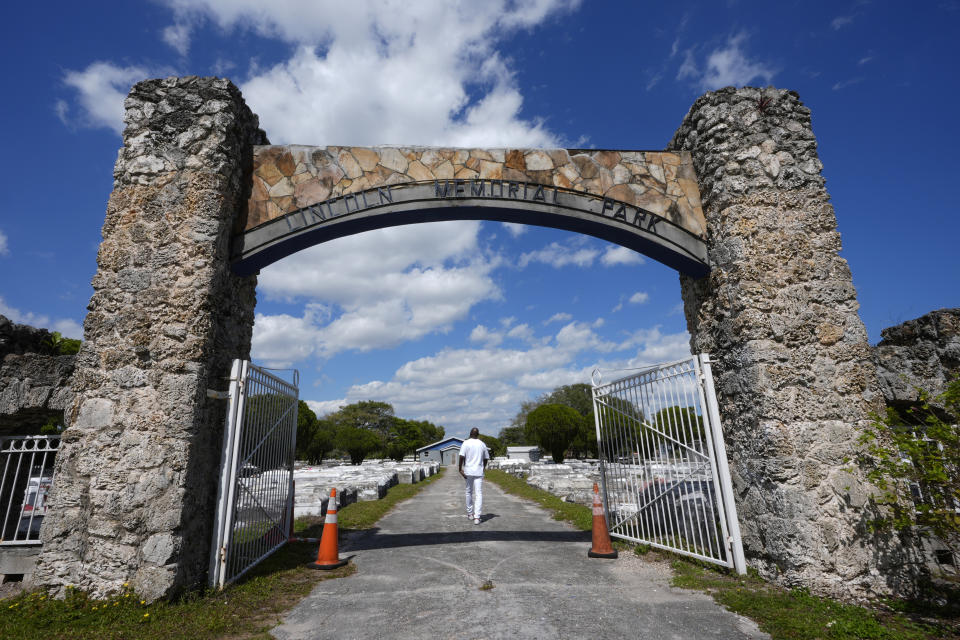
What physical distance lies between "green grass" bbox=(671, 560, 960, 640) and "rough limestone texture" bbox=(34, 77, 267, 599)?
4.79 m

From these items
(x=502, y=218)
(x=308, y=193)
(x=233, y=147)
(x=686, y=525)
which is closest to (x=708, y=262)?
(x=502, y=218)

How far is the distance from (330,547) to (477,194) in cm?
452

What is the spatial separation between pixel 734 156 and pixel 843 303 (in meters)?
2.00

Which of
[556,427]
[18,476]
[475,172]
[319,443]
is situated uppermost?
[475,172]

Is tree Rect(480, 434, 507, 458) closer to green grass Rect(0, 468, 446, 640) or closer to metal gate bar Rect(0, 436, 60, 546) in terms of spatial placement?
metal gate bar Rect(0, 436, 60, 546)

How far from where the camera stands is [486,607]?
3.99m

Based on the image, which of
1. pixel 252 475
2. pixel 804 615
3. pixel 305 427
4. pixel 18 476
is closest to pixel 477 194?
pixel 252 475

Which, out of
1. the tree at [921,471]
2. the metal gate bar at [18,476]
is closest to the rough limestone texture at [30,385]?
the metal gate bar at [18,476]

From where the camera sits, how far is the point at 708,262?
18.6 feet

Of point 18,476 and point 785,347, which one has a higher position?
point 785,347

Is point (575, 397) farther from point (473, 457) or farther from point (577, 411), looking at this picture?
point (473, 457)

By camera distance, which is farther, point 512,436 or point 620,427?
point 512,436

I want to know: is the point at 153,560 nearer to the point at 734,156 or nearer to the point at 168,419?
the point at 168,419

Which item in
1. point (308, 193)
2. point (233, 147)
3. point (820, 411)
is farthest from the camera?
point (308, 193)
